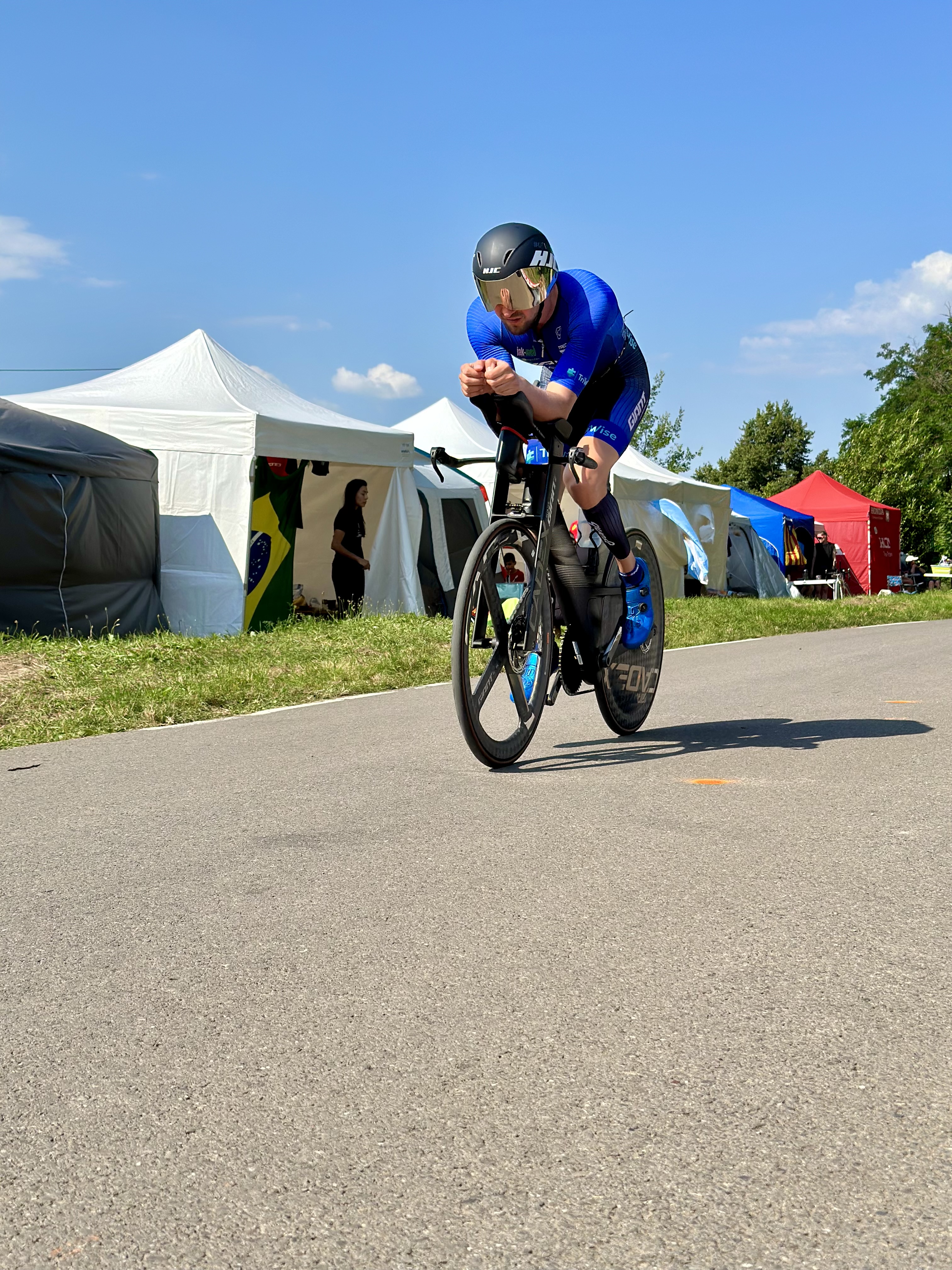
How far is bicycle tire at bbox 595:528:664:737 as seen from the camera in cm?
586

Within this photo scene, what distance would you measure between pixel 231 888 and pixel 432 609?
49.9 ft

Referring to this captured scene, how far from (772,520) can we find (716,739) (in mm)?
27591

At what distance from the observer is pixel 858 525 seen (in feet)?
123

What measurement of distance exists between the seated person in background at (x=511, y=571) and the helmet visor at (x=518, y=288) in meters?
1.00

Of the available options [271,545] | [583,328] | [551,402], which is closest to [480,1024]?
[551,402]

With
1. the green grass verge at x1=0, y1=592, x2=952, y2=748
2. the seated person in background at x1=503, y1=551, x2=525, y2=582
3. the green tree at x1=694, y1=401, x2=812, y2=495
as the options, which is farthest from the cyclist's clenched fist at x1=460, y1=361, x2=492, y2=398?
the green tree at x1=694, y1=401, x2=812, y2=495

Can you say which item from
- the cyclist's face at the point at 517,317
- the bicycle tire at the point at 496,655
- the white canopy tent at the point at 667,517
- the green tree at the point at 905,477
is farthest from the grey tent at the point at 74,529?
the green tree at the point at 905,477

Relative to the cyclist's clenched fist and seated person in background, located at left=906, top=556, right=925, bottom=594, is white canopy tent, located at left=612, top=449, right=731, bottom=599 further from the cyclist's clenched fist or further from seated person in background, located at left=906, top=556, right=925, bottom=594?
the cyclist's clenched fist

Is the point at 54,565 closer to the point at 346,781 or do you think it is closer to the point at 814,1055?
the point at 346,781

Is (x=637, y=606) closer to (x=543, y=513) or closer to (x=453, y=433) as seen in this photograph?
(x=543, y=513)

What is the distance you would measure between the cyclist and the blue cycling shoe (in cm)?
14

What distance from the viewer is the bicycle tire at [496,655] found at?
5023 millimetres

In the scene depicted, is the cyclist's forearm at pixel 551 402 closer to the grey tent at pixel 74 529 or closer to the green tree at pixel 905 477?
the grey tent at pixel 74 529

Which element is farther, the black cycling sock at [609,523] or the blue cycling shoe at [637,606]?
the blue cycling shoe at [637,606]
